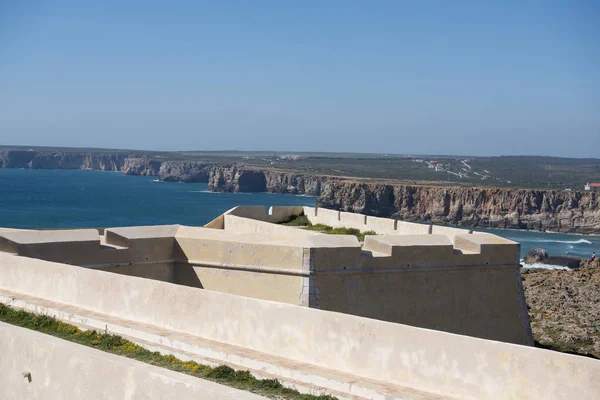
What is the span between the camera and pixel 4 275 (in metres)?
10.8

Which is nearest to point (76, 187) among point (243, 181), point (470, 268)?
point (243, 181)

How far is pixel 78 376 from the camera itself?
7332mm

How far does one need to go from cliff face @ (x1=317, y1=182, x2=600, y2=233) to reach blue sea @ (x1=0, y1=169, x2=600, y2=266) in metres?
3.06

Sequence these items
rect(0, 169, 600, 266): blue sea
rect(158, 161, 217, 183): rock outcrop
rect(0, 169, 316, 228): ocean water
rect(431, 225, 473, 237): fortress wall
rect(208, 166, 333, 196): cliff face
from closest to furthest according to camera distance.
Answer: rect(431, 225, 473, 237): fortress wall < rect(0, 169, 600, 266): blue sea < rect(0, 169, 316, 228): ocean water < rect(208, 166, 333, 196): cliff face < rect(158, 161, 217, 183): rock outcrop

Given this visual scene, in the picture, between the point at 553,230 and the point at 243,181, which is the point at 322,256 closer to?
the point at 553,230

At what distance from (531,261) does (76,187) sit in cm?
9743

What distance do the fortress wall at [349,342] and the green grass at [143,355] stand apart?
1.74 feet

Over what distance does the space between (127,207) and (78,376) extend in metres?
96.3

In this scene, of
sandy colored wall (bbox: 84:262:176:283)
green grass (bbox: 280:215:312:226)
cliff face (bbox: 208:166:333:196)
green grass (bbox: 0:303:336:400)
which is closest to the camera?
green grass (bbox: 0:303:336:400)

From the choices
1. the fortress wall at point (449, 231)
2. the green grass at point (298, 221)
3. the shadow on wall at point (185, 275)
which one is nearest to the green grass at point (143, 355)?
the shadow on wall at point (185, 275)

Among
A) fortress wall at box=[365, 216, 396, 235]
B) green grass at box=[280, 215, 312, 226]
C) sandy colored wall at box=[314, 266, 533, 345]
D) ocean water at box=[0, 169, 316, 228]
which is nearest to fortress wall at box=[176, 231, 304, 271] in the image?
sandy colored wall at box=[314, 266, 533, 345]

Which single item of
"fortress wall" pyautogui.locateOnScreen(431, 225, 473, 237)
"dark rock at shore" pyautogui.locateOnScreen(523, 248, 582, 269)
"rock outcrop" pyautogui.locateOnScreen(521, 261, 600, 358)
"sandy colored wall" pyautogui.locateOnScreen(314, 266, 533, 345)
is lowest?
"dark rock at shore" pyautogui.locateOnScreen(523, 248, 582, 269)

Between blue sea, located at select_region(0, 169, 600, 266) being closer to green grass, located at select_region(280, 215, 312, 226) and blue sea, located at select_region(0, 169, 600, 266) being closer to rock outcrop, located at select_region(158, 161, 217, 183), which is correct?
rock outcrop, located at select_region(158, 161, 217, 183)

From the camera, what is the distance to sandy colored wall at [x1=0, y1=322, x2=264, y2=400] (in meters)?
6.43
